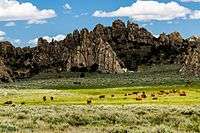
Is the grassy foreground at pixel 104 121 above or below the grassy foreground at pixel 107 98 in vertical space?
above

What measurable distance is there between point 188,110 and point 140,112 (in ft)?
13.2

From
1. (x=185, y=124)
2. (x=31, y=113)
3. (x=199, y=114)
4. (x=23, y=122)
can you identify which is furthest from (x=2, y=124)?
(x=199, y=114)

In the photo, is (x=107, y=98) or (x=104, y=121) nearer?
(x=104, y=121)

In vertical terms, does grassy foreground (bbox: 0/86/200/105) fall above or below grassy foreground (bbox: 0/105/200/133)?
below

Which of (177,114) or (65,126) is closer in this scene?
(65,126)

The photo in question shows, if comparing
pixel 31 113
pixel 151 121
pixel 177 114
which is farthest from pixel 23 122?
pixel 177 114

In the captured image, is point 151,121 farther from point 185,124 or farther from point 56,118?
point 56,118

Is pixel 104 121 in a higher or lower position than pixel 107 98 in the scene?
higher

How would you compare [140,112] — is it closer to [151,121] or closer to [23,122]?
[151,121]

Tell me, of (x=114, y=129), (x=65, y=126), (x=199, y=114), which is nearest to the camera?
(x=114, y=129)

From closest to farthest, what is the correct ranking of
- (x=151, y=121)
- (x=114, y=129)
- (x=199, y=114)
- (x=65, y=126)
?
1. (x=114, y=129)
2. (x=65, y=126)
3. (x=151, y=121)
4. (x=199, y=114)

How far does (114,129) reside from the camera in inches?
1344

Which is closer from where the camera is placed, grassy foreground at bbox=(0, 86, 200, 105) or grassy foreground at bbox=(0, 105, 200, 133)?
grassy foreground at bbox=(0, 105, 200, 133)

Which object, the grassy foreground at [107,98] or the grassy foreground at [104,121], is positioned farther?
the grassy foreground at [107,98]
